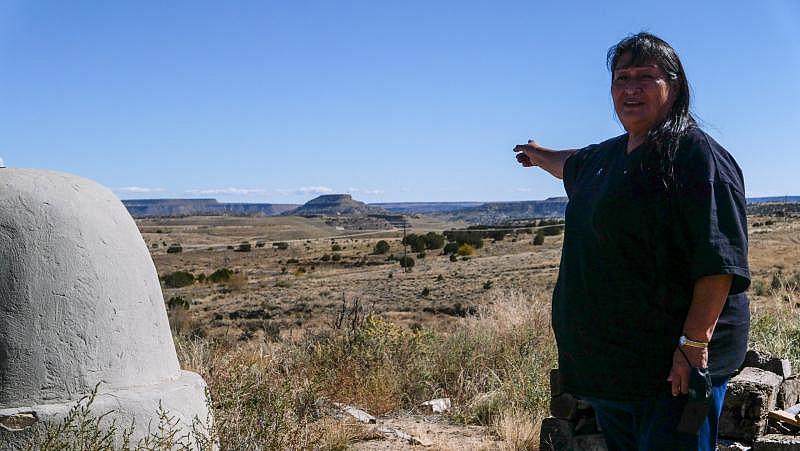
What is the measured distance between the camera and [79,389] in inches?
123

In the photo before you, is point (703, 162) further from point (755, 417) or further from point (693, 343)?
point (755, 417)

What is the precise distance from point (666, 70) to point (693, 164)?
1.20 ft

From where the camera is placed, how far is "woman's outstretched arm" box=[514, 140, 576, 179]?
317 cm

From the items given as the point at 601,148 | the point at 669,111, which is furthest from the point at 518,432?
the point at 669,111

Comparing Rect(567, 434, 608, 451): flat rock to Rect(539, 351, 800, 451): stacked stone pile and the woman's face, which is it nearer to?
Rect(539, 351, 800, 451): stacked stone pile

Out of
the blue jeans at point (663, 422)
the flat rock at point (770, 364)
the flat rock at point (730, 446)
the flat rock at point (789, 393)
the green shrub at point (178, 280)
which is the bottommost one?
the green shrub at point (178, 280)

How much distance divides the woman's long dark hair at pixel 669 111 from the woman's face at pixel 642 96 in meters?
0.02

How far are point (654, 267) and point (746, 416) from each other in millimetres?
2342

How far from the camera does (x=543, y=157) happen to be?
10.8 feet

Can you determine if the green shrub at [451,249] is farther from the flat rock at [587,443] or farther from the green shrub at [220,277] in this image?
the flat rock at [587,443]

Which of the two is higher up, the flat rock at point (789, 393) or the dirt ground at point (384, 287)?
the flat rock at point (789, 393)

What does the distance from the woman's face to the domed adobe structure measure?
225 cm

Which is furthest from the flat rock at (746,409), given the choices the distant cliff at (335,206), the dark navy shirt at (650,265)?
the distant cliff at (335,206)

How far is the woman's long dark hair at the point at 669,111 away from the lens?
2152 millimetres
